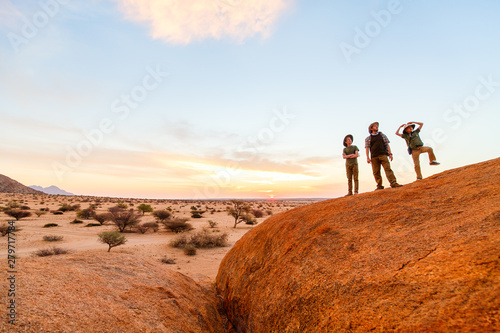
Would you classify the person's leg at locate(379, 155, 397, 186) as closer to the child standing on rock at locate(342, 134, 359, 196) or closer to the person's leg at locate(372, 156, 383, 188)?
the person's leg at locate(372, 156, 383, 188)

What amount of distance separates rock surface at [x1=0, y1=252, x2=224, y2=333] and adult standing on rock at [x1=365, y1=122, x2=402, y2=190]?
481cm

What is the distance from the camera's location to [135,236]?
18.1 meters

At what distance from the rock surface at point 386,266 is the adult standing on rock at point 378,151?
197 cm

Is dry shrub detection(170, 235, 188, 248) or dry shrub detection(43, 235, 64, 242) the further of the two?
dry shrub detection(170, 235, 188, 248)

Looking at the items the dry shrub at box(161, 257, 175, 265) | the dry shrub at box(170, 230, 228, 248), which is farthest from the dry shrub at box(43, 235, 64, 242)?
the dry shrub at box(161, 257, 175, 265)

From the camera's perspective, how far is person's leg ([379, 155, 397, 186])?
5399 millimetres

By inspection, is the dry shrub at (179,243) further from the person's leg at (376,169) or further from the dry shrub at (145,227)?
the person's leg at (376,169)

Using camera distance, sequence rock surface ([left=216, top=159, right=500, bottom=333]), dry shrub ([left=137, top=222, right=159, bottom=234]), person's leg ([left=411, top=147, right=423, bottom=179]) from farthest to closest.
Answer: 1. dry shrub ([left=137, top=222, right=159, bottom=234])
2. person's leg ([left=411, top=147, right=423, bottom=179])
3. rock surface ([left=216, top=159, right=500, bottom=333])

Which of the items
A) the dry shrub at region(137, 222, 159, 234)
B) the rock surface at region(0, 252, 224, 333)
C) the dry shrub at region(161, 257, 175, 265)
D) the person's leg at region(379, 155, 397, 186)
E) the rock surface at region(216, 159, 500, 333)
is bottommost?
the dry shrub at region(161, 257, 175, 265)

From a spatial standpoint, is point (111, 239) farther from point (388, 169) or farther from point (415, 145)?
point (415, 145)

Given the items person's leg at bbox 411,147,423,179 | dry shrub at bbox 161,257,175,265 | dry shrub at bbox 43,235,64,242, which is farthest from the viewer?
dry shrub at bbox 43,235,64,242

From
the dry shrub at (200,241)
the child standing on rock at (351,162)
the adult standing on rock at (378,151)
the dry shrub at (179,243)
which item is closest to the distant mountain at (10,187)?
the dry shrub at (179,243)

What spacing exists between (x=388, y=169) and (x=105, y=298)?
19.4 feet

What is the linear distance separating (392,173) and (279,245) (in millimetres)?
3402
